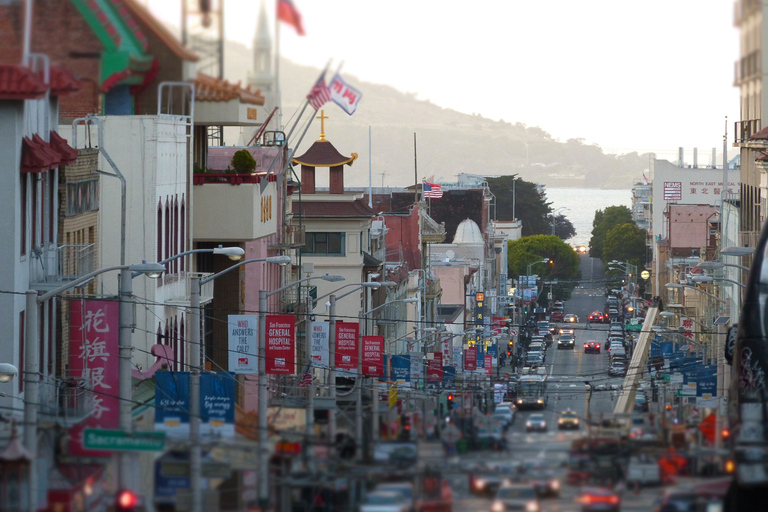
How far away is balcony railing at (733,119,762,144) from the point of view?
64.0m

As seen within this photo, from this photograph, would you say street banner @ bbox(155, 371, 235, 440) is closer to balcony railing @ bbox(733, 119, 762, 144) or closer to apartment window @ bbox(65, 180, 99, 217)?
apartment window @ bbox(65, 180, 99, 217)

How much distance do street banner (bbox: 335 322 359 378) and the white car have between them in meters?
31.9

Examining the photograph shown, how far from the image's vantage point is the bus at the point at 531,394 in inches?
812

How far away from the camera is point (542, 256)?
184m

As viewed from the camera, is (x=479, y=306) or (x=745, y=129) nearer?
(x=745, y=129)

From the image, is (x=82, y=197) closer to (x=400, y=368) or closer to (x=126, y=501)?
(x=400, y=368)

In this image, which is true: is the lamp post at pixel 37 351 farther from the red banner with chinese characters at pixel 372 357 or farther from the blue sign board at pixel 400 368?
the blue sign board at pixel 400 368

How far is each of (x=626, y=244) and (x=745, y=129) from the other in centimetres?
13103

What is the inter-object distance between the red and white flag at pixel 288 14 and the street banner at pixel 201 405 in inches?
238

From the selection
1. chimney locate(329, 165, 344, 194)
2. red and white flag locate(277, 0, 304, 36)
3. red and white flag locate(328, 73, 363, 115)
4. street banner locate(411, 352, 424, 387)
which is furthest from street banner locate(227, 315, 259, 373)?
chimney locate(329, 165, 344, 194)

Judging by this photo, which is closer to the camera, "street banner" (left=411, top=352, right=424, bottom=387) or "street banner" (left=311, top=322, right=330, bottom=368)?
"street banner" (left=311, top=322, right=330, bottom=368)

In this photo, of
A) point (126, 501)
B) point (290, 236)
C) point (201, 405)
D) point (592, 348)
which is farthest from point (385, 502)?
point (592, 348)

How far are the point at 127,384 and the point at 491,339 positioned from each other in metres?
92.4

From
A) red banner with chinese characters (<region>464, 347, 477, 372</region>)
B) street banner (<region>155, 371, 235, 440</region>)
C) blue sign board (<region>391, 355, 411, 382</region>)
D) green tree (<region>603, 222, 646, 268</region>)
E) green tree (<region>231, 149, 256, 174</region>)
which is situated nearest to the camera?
street banner (<region>155, 371, 235, 440</region>)
